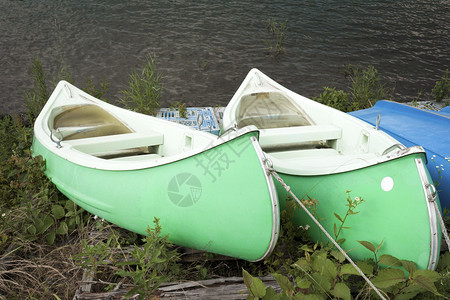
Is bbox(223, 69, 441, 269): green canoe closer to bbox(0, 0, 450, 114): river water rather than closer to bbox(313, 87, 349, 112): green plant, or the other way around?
bbox(313, 87, 349, 112): green plant

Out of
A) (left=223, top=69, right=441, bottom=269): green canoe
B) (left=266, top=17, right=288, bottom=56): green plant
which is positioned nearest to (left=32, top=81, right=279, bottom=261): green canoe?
(left=223, top=69, right=441, bottom=269): green canoe

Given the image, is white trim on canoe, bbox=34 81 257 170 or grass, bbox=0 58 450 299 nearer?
grass, bbox=0 58 450 299

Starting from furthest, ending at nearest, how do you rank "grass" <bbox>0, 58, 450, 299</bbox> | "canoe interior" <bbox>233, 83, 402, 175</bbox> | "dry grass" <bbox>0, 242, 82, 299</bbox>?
"canoe interior" <bbox>233, 83, 402, 175</bbox>
"dry grass" <bbox>0, 242, 82, 299</bbox>
"grass" <bbox>0, 58, 450, 299</bbox>

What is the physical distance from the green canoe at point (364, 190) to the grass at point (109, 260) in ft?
0.28

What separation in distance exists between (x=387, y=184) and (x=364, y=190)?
0.48 feet

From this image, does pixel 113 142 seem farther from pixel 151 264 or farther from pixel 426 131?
pixel 426 131

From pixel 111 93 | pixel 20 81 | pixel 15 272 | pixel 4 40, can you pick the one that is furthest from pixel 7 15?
pixel 15 272

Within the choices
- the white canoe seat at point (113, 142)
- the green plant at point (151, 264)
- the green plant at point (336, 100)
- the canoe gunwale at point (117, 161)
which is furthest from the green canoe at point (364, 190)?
the green plant at point (336, 100)

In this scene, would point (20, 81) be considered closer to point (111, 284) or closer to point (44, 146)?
point (44, 146)

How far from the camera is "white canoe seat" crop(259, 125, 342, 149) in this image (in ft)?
11.4

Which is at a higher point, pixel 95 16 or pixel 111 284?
pixel 95 16

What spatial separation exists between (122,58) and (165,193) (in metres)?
5.65

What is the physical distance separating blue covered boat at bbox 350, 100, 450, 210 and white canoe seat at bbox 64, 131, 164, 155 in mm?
2036

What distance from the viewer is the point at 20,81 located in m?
6.92
